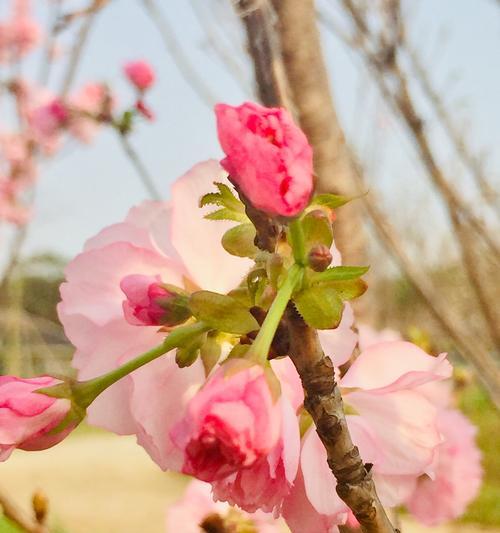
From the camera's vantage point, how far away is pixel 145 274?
40 cm

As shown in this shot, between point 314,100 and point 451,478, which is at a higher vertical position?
point 314,100

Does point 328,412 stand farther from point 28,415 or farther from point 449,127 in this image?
point 449,127

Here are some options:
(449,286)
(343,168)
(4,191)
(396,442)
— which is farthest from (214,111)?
(449,286)

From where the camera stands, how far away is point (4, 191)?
193 inches

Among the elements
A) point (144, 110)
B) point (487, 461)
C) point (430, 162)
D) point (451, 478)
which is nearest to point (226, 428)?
point (451, 478)

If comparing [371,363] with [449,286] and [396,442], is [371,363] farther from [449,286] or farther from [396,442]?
[449,286]

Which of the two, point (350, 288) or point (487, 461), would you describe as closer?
point (350, 288)

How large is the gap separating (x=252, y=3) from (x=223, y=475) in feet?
1.21

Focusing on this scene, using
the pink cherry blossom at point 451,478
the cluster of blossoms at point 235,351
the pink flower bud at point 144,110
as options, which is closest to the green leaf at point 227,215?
the cluster of blossoms at point 235,351

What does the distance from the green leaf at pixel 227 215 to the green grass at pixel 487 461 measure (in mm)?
3014

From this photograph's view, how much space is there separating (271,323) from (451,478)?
383 millimetres

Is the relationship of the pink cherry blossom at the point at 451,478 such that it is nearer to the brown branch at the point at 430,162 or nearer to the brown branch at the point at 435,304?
the brown branch at the point at 435,304

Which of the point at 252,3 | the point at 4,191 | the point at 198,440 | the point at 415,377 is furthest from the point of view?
the point at 4,191

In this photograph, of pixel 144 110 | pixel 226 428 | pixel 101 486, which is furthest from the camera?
pixel 101 486
